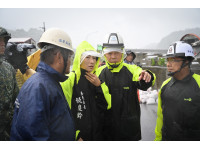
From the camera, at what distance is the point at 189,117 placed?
1.97m

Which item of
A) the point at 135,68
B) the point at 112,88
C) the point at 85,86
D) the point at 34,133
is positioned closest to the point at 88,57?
the point at 85,86

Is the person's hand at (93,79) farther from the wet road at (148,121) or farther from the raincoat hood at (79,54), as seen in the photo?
the wet road at (148,121)

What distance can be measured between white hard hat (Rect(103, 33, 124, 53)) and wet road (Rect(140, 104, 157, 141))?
299 cm

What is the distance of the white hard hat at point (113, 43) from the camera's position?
2582 millimetres

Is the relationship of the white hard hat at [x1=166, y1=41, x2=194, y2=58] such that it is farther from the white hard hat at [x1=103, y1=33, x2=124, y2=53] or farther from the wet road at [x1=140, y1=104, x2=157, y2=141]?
the wet road at [x1=140, y1=104, x2=157, y2=141]

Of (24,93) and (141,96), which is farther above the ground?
(24,93)

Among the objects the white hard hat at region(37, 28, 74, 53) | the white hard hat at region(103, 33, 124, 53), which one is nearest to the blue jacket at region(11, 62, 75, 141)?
the white hard hat at region(37, 28, 74, 53)

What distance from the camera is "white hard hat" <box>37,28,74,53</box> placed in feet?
4.52

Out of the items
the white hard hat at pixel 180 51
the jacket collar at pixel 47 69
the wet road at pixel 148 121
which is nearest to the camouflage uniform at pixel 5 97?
the jacket collar at pixel 47 69

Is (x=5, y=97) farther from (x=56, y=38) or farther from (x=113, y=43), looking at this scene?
(x=113, y=43)

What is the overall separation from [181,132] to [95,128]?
1.27 m

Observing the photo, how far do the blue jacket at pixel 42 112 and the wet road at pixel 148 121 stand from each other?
3.56m

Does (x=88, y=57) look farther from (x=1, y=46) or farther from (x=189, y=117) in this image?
(x=189, y=117)

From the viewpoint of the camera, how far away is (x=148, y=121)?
532cm
